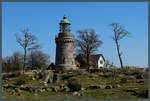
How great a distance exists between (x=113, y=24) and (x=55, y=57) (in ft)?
31.0

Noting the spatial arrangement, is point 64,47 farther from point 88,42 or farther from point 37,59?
point 37,59

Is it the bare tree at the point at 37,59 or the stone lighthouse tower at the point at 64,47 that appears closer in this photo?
the stone lighthouse tower at the point at 64,47

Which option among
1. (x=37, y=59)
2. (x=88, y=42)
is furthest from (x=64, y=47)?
(x=37, y=59)

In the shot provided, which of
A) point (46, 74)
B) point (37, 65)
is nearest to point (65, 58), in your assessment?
point (46, 74)

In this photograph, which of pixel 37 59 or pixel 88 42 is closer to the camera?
pixel 88 42

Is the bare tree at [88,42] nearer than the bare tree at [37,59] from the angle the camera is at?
Yes

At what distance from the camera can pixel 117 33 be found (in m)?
33.9

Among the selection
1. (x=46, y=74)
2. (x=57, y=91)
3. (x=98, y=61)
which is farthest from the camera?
(x=98, y=61)

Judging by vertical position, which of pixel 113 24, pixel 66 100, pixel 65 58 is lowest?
pixel 66 100

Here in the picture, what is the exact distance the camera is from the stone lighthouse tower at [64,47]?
33.8m

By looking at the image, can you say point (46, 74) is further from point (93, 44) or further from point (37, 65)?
point (37, 65)

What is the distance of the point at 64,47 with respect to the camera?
1336 inches

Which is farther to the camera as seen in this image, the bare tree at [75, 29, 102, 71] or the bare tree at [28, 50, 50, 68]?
the bare tree at [28, 50, 50, 68]

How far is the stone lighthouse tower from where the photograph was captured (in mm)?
33750
